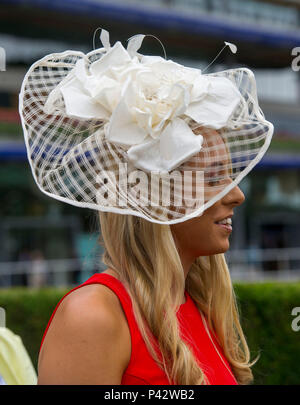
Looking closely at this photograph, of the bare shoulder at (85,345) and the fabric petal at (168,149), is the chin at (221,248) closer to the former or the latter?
the fabric petal at (168,149)

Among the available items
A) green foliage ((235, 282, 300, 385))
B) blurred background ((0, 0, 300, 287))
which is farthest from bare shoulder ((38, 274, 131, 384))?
blurred background ((0, 0, 300, 287))

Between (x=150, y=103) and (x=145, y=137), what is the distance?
92 millimetres

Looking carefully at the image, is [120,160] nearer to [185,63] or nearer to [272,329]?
[272,329]

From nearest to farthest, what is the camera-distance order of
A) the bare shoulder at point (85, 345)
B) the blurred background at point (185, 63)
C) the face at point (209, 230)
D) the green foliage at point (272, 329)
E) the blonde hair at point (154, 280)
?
the bare shoulder at point (85, 345) → the blonde hair at point (154, 280) → the face at point (209, 230) → the green foliage at point (272, 329) → the blurred background at point (185, 63)

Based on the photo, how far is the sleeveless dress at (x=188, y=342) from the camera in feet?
5.53

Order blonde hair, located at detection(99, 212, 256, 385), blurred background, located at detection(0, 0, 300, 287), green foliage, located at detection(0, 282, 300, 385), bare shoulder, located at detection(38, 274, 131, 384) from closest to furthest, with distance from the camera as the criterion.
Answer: bare shoulder, located at detection(38, 274, 131, 384)
blonde hair, located at detection(99, 212, 256, 385)
green foliage, located at detection(0, 282, 300, 385)
blurred background, located at detection(0, 0, 300, 287)

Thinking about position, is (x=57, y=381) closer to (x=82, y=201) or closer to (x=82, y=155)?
(x=82, y=201)

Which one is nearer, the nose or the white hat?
the white hat

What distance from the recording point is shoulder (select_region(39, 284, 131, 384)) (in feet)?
5.24

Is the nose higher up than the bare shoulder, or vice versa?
the nose

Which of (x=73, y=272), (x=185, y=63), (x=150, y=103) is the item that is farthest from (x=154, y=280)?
(x=185, y=63)

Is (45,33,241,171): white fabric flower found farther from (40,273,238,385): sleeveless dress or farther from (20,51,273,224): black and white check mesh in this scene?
(40,273,238,385): sleeveless dress

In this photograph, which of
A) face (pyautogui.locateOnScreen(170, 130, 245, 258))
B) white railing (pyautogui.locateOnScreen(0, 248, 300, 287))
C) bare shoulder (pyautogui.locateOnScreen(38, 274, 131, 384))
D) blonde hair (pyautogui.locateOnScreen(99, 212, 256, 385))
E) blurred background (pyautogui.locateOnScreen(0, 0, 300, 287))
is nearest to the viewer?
bare shoulder (pyautogui.locateOnScreen(38, 274, 131, 384))

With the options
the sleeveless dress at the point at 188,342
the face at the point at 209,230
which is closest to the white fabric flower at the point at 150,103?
the face at the point at 209,230
